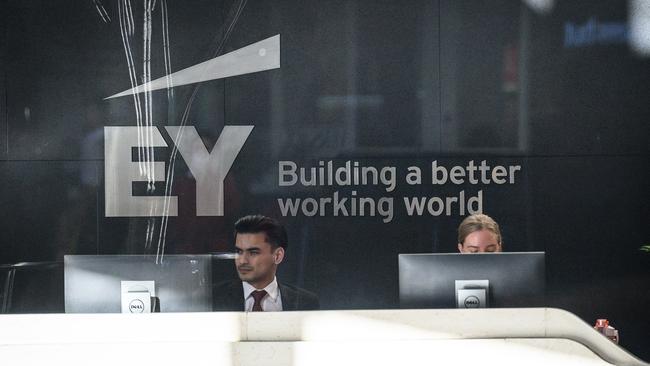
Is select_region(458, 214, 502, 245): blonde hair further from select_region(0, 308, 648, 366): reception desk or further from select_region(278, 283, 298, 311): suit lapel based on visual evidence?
select_region(0, 308, 648, 366): reception desk

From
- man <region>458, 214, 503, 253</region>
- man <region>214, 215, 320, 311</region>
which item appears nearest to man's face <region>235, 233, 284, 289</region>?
man <region>214, 215, 320, 311</region>

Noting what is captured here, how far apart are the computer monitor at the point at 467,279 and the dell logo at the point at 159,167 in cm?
258

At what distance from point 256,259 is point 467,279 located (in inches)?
70.0

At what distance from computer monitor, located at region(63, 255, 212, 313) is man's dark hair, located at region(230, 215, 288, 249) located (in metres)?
1.66

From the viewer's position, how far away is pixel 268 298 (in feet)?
15.8

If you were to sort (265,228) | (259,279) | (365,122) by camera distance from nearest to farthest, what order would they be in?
1. (259,279)
2. (265,228)
3. (365,122)

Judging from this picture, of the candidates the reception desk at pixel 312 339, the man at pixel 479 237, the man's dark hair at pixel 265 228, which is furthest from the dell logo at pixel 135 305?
the man at pixel 479 237

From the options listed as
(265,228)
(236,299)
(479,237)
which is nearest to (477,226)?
(479,237)

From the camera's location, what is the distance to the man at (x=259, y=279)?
4695mm

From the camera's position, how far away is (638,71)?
19.7ft

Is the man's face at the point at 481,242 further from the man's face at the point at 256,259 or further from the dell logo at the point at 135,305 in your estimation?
the dell logo at the point at 135,305

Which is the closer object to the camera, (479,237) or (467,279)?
(467,279)

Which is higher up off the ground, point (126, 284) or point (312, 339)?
point (126, 284)

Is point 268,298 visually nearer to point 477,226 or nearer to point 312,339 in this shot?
point 477,226
